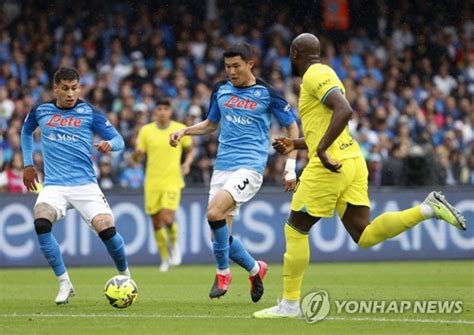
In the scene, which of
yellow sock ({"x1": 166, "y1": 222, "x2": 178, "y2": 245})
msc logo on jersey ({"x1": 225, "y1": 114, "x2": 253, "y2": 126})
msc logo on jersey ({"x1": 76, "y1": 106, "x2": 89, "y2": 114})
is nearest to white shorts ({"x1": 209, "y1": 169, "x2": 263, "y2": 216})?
msc logo on jersey ({"x1": 225, "y1": 114, "x2": 253, "y2": 126})

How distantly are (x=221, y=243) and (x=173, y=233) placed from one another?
21.7 ft

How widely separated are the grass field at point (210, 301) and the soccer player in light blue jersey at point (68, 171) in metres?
0.54

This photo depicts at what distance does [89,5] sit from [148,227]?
7929mm

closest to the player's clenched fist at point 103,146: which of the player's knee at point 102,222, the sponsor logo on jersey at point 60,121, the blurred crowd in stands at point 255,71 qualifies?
the sponsor logo on jersey at point 60,121

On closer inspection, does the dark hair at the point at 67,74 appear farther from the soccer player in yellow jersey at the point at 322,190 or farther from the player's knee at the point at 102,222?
the soccer player in yellow jersey at the point at 322,190

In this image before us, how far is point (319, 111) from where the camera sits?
9906mm

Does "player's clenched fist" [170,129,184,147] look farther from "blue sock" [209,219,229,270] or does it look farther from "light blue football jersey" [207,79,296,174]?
"blue sock" [209,219,229,270]

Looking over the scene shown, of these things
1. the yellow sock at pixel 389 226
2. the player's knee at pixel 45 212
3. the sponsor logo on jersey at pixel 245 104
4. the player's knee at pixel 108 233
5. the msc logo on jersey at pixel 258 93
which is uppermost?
the msc logo on jersey at pixel 258 93

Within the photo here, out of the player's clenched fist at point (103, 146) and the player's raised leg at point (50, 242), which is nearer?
the player's clenched fist at point (103, 146)

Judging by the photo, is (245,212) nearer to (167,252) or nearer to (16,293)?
(167,252)

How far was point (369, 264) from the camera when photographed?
62.6ft

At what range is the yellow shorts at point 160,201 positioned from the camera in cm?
1816

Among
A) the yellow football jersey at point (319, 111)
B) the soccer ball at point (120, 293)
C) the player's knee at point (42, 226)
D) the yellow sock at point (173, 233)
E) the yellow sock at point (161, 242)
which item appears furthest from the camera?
the yellow sock at point (173, 233)

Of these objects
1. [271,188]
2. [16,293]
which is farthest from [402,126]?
[16,293]
